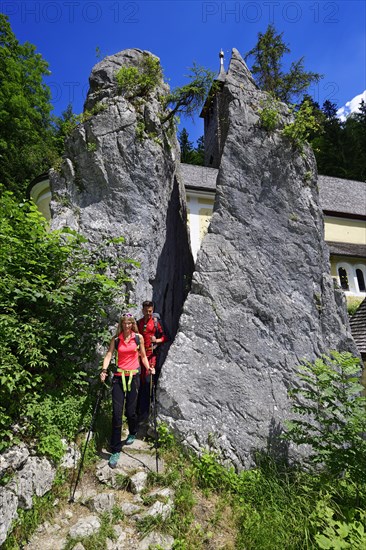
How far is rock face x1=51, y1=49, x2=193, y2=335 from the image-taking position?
6.98 meters

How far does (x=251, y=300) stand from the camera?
6316mm

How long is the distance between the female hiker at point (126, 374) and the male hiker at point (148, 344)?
0.35 metres

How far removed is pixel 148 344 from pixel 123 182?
3.30 m

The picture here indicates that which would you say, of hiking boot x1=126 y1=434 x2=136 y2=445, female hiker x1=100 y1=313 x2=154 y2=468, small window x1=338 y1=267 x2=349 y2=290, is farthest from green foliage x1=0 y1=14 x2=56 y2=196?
small window x1=338 y1=267 x2=349 y2=290

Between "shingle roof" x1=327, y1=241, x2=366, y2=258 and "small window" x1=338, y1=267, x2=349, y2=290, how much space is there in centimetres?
99

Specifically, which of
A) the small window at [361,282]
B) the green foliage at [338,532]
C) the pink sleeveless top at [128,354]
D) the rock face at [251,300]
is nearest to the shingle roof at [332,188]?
the small window at [361,282]

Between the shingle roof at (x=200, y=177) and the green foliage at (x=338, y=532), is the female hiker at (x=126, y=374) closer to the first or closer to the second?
the green foliage at (x=338, y=532)

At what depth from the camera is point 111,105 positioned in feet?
24.8

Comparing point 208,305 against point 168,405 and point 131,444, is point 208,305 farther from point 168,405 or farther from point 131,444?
point 131,444

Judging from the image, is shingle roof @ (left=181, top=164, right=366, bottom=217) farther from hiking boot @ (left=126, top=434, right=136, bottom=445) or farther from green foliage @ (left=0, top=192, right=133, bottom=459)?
hiking boot @ (left=126, top=434, right=136, bottom=445)

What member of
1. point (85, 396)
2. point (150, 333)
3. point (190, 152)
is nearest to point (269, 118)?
point (150, 333)

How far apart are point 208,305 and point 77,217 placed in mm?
3096

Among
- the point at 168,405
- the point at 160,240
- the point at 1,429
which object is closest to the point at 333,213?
the point at 160,240

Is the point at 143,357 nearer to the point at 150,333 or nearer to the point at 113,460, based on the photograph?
the point at 150,333
